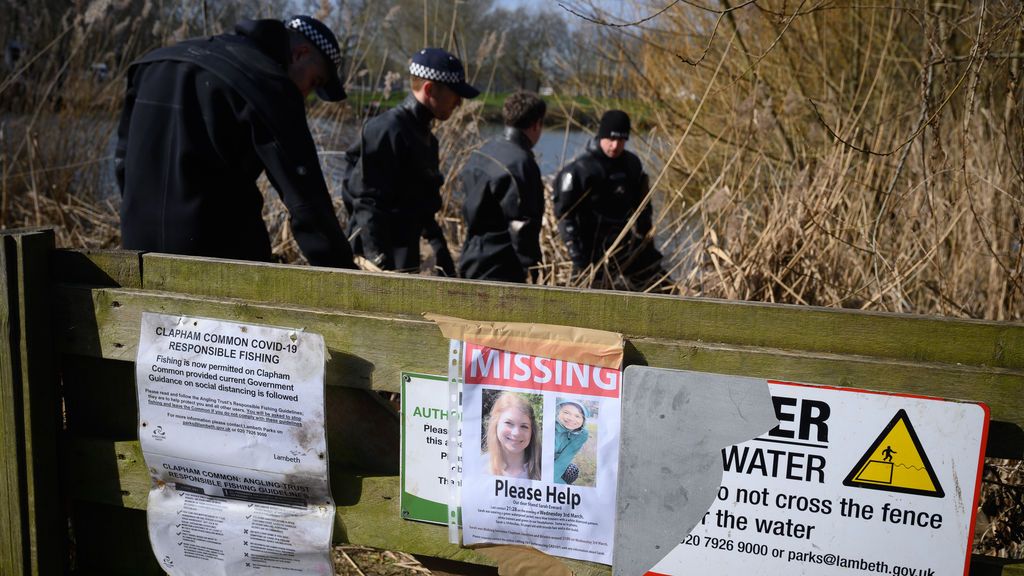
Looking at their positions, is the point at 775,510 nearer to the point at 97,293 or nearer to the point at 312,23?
the point at 97,293

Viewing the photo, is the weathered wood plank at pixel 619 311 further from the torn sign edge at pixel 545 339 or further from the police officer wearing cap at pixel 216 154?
the police officer wearing cap at pixel 216 154

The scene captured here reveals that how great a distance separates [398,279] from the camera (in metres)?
2.05

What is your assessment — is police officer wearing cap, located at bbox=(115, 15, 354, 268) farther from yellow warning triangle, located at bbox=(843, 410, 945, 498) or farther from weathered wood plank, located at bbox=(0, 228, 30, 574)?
yellow warning triangle, located at bbox=(843, 410, 945, 498)

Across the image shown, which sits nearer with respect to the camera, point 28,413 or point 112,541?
point 28,413

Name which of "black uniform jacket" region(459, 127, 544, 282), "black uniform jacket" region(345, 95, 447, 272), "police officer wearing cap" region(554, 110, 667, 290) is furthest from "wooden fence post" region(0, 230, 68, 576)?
"police officer wearing cap" region(554, 110, 667, 290)

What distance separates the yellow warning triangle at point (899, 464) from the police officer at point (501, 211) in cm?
330

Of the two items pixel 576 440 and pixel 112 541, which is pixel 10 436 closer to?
pixel 112 541

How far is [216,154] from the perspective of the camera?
9.20 feet

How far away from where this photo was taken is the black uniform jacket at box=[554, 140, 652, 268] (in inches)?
222

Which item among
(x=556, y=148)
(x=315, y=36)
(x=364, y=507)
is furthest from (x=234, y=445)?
(x=556, y=148)

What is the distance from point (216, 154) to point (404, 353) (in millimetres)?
1192

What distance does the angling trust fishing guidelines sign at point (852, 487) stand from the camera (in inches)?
67.7

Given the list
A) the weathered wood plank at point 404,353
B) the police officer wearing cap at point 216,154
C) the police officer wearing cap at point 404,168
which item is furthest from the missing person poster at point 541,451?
the police officer wearing cap at point 404,168

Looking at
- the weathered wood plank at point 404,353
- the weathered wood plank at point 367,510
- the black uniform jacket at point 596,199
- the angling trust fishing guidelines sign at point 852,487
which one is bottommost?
the weathered wood plank at point 367,510
